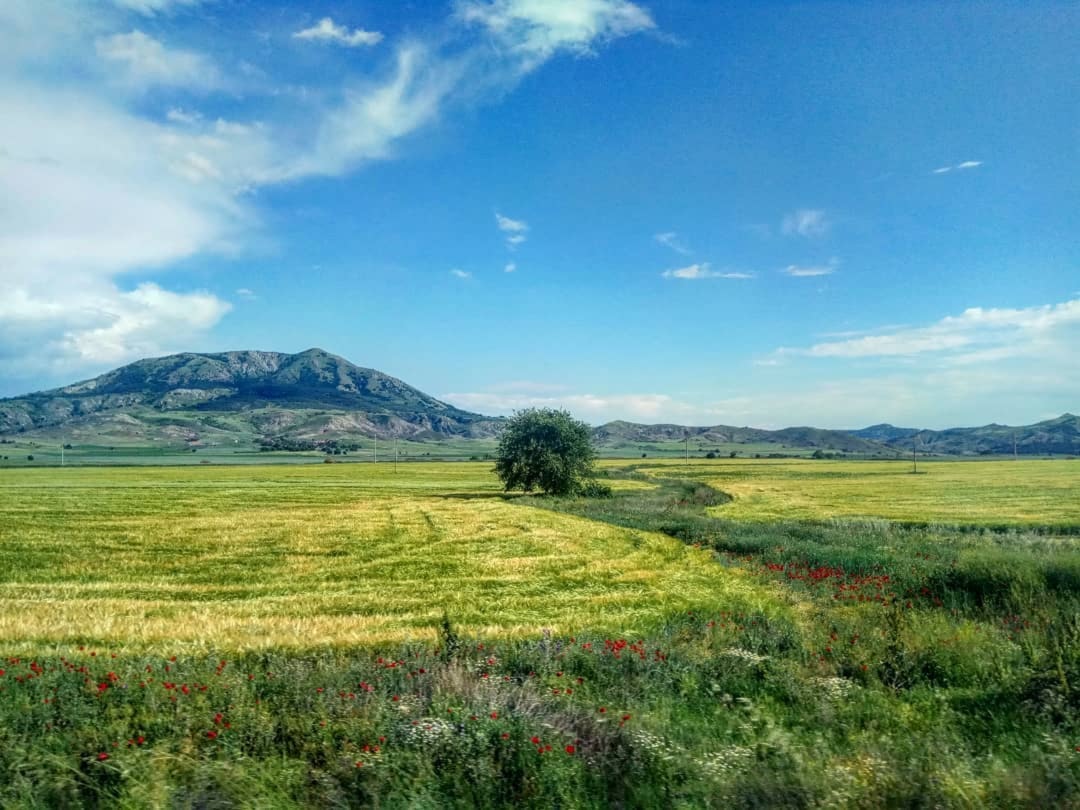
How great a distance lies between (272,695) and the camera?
8.64 m

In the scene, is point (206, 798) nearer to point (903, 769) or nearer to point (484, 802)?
point (484, 802)

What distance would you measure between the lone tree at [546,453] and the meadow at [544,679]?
38889 mm

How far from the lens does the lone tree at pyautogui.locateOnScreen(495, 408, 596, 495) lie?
65.4m

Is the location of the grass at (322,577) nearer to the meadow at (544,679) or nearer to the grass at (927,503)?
the meadow at (544,679)

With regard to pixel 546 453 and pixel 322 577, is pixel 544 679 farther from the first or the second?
pixel 546 453

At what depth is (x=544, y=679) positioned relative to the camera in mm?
9766

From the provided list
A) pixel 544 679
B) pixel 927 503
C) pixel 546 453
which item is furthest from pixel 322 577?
pixel 927 503

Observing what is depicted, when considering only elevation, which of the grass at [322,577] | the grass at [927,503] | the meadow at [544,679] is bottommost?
the grass at [927,503]

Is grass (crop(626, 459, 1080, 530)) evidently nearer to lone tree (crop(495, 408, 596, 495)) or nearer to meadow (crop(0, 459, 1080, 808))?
lone tree (crop(495, 408, 596, 495))

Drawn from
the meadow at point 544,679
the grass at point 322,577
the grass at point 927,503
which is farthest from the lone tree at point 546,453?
the meadow at point 544,679

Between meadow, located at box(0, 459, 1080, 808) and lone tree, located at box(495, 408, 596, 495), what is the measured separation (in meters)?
38.9

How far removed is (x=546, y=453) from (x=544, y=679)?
55.3 m

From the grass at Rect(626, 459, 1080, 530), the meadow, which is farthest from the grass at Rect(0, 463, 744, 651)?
the grass at Rect(626, 459, 1080, 530)

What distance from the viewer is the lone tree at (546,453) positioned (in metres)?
65.4
